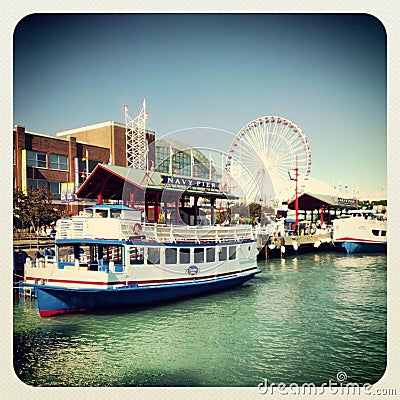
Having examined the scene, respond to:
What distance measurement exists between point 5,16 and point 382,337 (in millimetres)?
5948

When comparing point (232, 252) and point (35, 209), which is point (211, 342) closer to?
point (232, 252)

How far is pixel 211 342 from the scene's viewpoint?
5.11 metres

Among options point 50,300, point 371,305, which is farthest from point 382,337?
point 50,300

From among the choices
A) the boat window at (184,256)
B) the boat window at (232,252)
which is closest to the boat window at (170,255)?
the boat window at (184,256)

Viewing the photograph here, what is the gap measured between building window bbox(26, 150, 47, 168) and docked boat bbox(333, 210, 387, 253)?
920cm

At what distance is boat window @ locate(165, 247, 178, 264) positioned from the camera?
6852 millimetres

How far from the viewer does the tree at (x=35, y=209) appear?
835 cm

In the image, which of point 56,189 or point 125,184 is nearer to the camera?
point 125,184

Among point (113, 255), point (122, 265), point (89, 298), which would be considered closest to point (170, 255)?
point (122, 265)

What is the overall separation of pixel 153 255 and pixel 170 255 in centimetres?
31

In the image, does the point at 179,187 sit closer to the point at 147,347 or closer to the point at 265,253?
the point at 147,347

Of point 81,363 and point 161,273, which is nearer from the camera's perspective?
point 81,363
